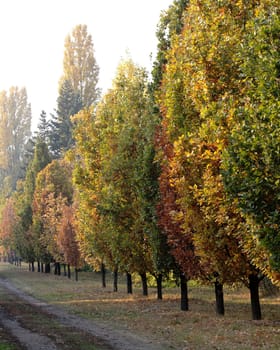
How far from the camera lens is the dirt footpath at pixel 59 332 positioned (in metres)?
16.2

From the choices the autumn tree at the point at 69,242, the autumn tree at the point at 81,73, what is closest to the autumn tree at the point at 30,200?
the autumn tree at the point at 69,242

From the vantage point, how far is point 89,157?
3831 cm

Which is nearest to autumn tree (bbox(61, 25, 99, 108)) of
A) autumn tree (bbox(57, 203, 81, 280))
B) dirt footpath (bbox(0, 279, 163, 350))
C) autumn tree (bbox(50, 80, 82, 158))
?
autumn tree (bbox(50, 80, 82, 158))

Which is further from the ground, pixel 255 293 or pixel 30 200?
pixel 30 200

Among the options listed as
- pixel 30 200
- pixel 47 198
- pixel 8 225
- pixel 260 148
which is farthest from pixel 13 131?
pixel 260 148

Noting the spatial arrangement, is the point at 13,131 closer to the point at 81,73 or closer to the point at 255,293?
the point at 81,73

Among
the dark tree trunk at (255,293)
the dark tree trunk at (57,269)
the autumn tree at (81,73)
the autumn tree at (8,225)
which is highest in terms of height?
the autumn tree at (81,73)

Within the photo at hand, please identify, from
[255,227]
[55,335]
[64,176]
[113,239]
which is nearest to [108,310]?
[113,239]

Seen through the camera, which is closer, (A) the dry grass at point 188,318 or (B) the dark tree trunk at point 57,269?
(A) the dry grass at point 188,318

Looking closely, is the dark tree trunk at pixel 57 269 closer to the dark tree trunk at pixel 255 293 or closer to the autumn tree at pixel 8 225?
the autumn tree at pixel 8 225

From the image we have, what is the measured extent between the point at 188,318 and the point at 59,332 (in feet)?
19.6

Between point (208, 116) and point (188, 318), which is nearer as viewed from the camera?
point (208, 116)

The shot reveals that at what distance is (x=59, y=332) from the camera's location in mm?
19156

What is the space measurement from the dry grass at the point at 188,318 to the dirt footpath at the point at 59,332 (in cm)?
78
